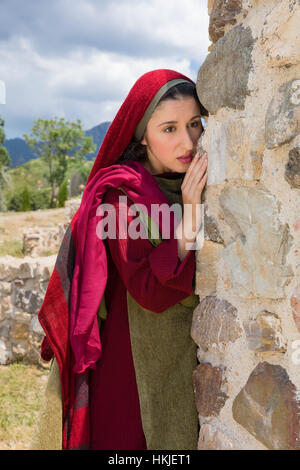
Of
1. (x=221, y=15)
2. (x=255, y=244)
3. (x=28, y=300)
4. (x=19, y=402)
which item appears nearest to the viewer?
(x=255, y=244)

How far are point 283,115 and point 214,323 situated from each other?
0.60 m

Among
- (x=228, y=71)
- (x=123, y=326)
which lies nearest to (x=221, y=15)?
(x=228, y=71)

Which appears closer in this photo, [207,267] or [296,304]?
[296,304]

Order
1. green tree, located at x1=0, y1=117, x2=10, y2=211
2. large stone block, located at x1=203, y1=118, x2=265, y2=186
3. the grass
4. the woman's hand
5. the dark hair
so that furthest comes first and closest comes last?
Answer: green tree, located at x1=0, y1=117, x2=10, y2=211 < the grass < the dark hair < the woman's hand < large stone block, located at x1=203, y1=118, x2=265, y2=186

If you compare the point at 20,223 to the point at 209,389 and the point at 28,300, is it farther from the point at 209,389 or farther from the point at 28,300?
the point at 209,389

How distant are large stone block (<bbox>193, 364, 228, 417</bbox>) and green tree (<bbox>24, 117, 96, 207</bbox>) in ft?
99.0

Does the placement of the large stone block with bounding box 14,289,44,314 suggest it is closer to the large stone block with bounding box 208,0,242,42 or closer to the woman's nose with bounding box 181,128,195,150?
the woman's nose with bounding box 181,128,195,150

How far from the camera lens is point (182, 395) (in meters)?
1.38

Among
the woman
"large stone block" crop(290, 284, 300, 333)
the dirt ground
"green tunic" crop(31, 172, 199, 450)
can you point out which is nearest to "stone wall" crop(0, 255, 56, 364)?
the woman

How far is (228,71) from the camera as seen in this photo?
1148 mm

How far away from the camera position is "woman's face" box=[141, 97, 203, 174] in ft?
4.59

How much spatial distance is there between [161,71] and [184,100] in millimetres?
130
